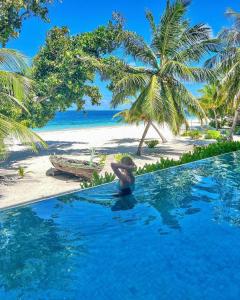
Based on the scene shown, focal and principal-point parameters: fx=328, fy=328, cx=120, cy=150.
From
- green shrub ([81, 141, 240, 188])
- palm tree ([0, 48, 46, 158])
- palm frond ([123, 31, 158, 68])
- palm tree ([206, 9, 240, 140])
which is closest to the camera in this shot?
palm tree ([0, 48, 46, 158])

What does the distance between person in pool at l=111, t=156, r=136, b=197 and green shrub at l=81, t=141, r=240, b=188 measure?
6.23 feet

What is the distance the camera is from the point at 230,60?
74.8 feet

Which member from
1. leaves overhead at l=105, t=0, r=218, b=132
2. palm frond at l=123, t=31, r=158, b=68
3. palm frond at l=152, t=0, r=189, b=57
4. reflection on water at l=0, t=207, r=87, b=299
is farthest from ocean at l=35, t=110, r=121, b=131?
reflection on water at l=0, t=207, r=87, b=299

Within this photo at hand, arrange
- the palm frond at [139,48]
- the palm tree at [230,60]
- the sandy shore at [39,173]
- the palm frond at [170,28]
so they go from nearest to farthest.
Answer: the sandy shore at [39,173] → the palm frond at [170,28] → the palm frond at [139,48] → the palm tree at [230,60]

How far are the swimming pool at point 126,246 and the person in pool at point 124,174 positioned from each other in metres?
0.48

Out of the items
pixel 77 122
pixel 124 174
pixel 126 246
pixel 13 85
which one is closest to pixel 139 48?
pixel 13 85

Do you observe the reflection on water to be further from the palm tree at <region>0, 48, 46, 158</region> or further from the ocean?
the ocean

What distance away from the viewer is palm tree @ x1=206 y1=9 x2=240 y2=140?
22031 millimetres

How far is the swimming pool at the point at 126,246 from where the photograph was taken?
6.01 m

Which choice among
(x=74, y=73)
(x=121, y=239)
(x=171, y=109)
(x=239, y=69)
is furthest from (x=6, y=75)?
(x=239, y=69)

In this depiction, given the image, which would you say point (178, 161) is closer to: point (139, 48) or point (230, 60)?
point (139, 48)

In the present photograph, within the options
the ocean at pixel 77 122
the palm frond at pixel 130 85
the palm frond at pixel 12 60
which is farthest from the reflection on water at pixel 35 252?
the ocean at pixel 77 122

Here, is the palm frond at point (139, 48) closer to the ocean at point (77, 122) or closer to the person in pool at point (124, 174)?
the person in pool at point (124, 174)

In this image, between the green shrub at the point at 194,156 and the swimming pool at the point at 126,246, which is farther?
the green shrub at the point at 194,156
